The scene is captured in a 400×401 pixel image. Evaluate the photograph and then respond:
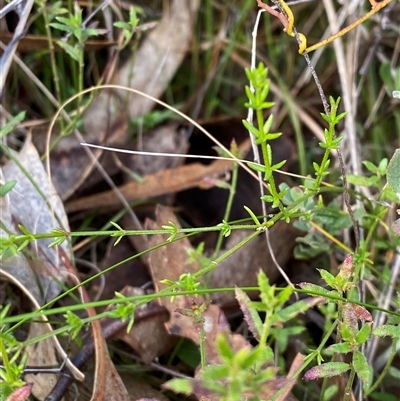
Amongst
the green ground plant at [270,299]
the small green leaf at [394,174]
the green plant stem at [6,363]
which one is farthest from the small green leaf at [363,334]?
the green plant stem at [6,363]

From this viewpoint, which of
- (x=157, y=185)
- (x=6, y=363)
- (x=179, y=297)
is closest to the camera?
(x=6, y=363)

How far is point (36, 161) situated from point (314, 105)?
0.69 metres

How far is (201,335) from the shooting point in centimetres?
66

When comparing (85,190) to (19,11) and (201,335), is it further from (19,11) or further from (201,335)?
(201,335)

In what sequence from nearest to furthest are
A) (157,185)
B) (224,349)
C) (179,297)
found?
(224,349)
(179,297)
(157,185)

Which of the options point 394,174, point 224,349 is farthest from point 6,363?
point 394,174

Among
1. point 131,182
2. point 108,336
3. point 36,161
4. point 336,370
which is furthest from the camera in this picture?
point 131,182

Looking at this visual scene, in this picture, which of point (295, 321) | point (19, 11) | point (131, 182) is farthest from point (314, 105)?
point (19, 11)

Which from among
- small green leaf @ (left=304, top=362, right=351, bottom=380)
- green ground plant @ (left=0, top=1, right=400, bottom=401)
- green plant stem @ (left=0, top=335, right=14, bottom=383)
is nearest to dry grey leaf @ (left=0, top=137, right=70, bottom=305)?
green ground plant @ (left=0, top=1, right=400, bottom=401)

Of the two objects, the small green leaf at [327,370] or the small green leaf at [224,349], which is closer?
the small green leaf at [224,349]

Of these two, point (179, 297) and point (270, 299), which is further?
point (179, 297)

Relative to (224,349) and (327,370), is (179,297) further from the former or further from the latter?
(224,349)

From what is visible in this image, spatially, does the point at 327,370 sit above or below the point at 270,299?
below

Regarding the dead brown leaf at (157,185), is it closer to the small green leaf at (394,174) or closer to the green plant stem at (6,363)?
the small green leaf at (394,174)
